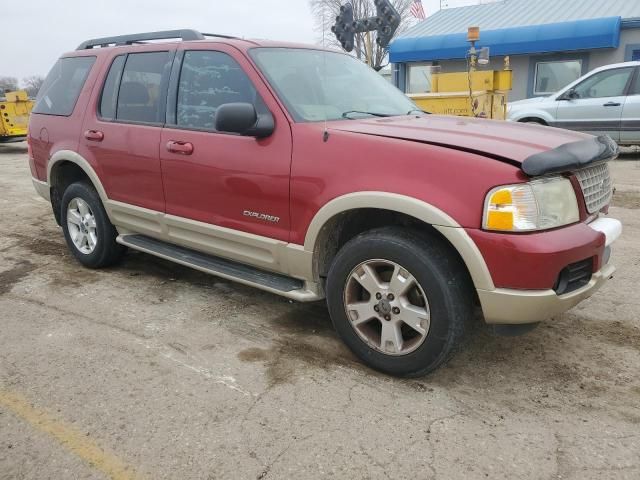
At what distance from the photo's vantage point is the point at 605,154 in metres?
2.93

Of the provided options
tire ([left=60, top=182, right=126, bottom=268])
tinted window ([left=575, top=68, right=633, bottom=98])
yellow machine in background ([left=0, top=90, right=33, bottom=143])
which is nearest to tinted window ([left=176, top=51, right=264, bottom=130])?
Answer: tire ([left=60, top=182, right=126, bottom=268])

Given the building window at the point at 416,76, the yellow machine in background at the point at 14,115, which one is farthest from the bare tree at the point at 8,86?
the building window at the point at 416,76

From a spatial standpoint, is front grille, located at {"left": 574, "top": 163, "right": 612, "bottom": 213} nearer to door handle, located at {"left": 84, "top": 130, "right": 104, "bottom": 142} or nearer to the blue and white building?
door handle, located at {"left": 84, "top": 130, "right": 104, "bottom": 142}

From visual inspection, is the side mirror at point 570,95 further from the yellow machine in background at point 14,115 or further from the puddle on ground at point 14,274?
the yellow machine in background at point 14,115

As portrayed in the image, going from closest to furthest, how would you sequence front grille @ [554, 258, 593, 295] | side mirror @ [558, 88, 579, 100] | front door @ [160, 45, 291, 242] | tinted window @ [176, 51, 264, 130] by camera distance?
front grille @ [554, 258, 593, 295], front door @ [160, 45, 291, 242], tinted window @ [176, 51, 264, 130], side mirror @ [558, 88, 579, 100]

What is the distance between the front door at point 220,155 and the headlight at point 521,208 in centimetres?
121

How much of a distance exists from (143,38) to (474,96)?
6.78 meters

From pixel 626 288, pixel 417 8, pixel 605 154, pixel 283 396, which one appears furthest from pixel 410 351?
pixel 417 8

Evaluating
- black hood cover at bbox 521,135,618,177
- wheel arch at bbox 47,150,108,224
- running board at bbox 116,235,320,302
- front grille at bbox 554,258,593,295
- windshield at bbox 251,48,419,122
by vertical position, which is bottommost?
running board at bbox 116,235,320,302

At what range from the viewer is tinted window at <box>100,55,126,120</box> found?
4.40 metres

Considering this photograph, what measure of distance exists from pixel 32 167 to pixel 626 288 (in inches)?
213

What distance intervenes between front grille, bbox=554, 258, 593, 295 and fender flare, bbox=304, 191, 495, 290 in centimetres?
33

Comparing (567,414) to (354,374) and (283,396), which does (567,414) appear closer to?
(354,374)

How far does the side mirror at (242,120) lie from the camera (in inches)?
123
